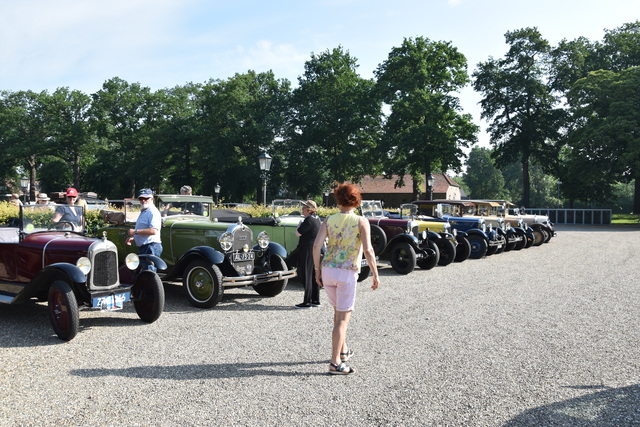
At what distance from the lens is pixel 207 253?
7.40m

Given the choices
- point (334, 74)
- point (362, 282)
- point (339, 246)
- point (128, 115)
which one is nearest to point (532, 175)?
point (334, 74)

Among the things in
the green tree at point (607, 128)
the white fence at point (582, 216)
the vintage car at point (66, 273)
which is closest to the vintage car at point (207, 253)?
the vintage car at point (66, 273)

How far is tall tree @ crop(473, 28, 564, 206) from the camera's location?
4284 centimetres

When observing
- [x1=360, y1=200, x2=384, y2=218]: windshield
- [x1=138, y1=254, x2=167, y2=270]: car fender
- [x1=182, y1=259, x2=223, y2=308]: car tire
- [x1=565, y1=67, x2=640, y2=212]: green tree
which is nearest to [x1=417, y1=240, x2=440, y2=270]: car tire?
[x1=360, y1=200, x2=384, y2=218]: windshield

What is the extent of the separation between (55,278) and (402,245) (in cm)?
767

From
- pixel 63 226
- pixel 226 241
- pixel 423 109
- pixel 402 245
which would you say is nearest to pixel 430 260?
pixel 402 245

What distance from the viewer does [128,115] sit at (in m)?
52.8

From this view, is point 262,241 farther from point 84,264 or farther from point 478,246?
point 478,246

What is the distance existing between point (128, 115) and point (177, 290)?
48.9 meters

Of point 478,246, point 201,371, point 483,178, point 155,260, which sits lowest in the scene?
point 201,371

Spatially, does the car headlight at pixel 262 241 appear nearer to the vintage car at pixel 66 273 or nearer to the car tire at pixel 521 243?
the vintage car at pixel 66 273

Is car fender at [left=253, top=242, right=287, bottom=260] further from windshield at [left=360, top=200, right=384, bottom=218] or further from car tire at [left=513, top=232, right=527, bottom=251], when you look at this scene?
car tire at [left=513, top=232, right=527, bottom=251]

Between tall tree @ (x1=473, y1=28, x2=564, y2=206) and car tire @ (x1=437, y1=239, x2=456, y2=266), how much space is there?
110ft

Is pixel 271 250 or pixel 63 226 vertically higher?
pixel 63 226
